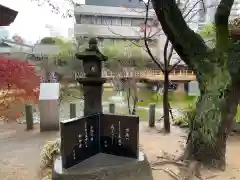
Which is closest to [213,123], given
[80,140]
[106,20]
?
[80,140]

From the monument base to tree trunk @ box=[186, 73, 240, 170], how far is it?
1235mm

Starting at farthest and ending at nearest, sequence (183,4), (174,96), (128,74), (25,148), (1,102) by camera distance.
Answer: (174,96) → (128,74) → (1,102) → (183,4) → (25,148)

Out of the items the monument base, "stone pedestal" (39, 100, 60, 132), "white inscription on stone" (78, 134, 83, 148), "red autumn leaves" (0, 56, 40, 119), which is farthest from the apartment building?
the monument base

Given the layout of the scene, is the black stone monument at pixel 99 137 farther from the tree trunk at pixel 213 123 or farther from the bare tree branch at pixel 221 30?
the bare tree branch at pixel 221 30

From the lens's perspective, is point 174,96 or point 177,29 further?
point 174,96

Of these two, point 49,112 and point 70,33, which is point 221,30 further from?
point 70,33

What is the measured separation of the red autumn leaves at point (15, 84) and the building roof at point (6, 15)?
186 inches

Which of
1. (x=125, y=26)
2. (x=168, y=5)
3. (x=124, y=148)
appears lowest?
(x=124, y=148)

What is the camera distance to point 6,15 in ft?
10.8

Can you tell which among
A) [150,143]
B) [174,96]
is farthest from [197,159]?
[174,96]

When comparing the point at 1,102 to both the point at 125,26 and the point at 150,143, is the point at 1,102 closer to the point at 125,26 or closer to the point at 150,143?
the point at 150,143

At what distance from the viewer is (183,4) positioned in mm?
7828

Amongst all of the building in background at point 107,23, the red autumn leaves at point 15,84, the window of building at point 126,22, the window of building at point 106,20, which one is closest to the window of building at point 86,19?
the building in background at point 107,23

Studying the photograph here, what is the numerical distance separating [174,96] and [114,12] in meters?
5.94
